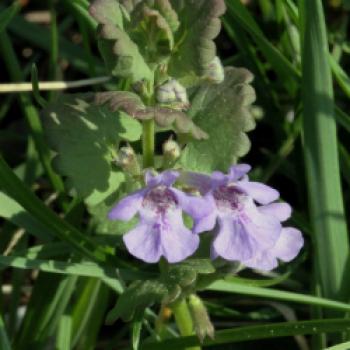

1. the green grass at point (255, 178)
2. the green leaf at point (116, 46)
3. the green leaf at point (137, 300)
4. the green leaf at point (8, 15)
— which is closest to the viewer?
the green leaf at point (116, 46)

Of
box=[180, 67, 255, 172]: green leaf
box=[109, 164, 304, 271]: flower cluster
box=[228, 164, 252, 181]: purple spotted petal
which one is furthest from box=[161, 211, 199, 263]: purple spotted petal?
box=[180, 67, 255, 172]: green leaf

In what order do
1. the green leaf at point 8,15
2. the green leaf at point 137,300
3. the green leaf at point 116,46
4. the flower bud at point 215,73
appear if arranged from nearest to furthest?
the green leaf at point 116,46 → the flower bud at point 215,73 → the green leaf at point 137,300 → the green leaf at point 8,15

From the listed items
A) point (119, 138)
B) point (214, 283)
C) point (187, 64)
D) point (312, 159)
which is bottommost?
point (214, 283)

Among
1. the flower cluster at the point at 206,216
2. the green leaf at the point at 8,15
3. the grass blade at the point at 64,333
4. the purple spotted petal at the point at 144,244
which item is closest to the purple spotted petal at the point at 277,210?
the flower cluster at the point at 206,216

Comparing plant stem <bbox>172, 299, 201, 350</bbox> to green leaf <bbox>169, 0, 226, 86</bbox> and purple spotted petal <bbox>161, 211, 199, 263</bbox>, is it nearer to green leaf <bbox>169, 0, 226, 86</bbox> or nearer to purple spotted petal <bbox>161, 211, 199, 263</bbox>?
purple spotted petal <bbox>161, 211, 199, 263</bbox>

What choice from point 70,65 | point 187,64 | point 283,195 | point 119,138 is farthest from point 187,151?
point 70,65

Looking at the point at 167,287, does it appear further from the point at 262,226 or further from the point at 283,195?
the point at 283,195

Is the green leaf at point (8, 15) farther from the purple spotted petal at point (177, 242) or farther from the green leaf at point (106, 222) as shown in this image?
the purple spotted petal at point (177, 242)

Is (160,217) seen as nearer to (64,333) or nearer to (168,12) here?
(168,12)
